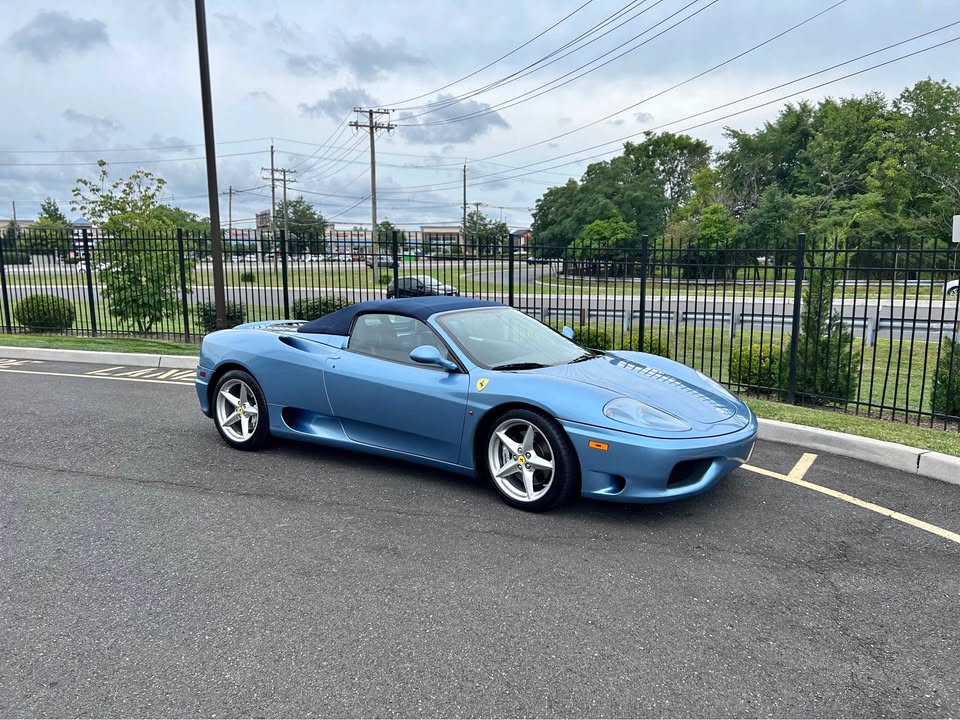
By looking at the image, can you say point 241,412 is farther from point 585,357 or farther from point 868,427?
point 868,427

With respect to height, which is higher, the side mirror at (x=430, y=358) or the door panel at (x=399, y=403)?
the side mirror at (x=430, y=358)

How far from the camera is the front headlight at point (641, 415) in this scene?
4.10 meters

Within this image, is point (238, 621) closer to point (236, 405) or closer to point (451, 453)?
point (451, 453)

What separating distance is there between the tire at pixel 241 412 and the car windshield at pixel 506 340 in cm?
180

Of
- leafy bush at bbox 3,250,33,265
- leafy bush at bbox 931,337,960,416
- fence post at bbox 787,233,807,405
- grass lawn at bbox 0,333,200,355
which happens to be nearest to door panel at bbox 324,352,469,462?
fence post at bbox 787,233,807,405

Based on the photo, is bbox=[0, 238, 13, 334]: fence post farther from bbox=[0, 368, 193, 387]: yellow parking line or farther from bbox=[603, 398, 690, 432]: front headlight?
bbox=[603, 398, 690, 432]: front headlight

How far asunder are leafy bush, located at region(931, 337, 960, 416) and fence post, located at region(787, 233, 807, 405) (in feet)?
4.57

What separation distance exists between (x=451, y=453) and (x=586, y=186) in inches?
3039

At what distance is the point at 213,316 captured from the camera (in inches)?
595

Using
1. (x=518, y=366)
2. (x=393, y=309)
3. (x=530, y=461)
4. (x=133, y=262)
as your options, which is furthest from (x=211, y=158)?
(x=530, y=461)

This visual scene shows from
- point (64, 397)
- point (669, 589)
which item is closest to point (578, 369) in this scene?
point (669, 589)

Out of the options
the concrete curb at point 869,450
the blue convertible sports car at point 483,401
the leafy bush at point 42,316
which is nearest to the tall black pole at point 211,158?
the leafy bush at point 42,316

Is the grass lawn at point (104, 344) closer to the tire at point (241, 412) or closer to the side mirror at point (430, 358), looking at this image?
the tire at point (241, 412)

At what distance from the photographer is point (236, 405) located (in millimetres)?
5727
